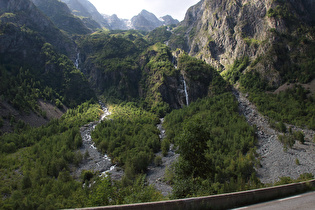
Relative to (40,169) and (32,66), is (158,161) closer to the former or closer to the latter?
(40,169)

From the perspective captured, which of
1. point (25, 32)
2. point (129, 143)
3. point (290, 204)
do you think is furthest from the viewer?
Answer: point (25, 32)

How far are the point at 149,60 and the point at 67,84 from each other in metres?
69.4

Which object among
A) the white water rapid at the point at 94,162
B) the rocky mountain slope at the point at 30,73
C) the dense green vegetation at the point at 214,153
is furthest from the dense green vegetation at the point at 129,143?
the rocky mountain slope at the point at 30,73

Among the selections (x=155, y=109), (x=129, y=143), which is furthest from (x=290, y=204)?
(x=155, y=109)

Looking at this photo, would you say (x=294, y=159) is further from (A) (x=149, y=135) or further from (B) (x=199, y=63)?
(B) (x=199, y=63)

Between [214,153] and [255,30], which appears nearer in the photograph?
[214,153]

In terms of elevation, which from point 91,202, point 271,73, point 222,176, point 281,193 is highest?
point 271,73

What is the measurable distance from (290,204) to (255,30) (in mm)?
157732

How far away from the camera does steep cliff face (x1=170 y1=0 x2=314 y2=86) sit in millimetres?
116250

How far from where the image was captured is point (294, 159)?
45031mm

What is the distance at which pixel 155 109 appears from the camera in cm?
11450

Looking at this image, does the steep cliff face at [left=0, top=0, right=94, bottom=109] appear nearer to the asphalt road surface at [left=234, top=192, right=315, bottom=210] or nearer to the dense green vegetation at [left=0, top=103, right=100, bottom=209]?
the dense green vegetation at [left=0, top=103, right=100, bottom=209]

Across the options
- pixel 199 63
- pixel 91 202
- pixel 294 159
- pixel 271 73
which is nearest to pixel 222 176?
pixel 294 159

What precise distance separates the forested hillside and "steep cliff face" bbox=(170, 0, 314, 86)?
0.89 meters
